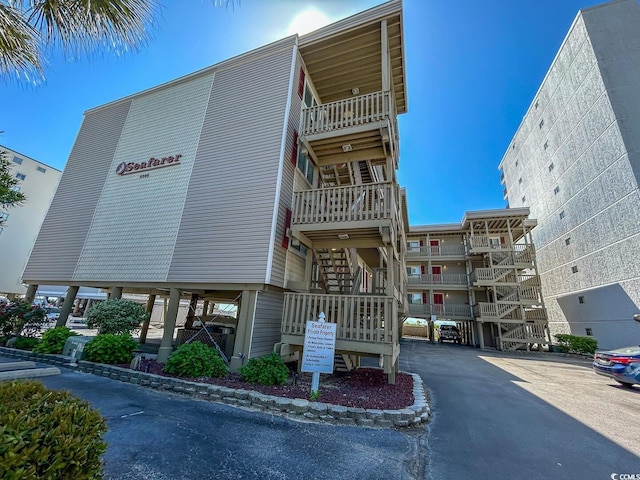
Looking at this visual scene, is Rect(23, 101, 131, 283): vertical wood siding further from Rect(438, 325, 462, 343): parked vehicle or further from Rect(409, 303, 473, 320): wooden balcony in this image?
Rect(438, 325, 462, 343): parked vehicle

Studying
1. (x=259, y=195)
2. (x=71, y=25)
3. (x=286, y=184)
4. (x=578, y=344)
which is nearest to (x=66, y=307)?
(x=259, y=195)

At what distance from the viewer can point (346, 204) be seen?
786 cm

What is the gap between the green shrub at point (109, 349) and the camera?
752 centimetres

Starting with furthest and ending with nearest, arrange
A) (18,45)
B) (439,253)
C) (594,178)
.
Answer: (439,253)
(594,178)
(18,45)

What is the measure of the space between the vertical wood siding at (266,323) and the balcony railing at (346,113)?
18.6ft

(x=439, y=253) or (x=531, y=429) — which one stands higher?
(x=439, y=253)

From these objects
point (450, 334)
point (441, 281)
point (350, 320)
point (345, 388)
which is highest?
point (441, 281)

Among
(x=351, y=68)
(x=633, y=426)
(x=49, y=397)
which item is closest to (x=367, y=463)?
(x=49, y=397)

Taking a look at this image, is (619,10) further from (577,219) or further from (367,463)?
(367,463)

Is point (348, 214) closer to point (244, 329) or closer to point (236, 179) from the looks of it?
point (236, 179)

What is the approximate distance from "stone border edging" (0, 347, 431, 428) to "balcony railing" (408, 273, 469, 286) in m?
19.1

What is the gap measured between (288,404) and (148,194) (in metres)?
9.55

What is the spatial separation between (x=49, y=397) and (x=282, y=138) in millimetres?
8122

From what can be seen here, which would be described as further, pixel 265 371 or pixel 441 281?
pixel 441 281
